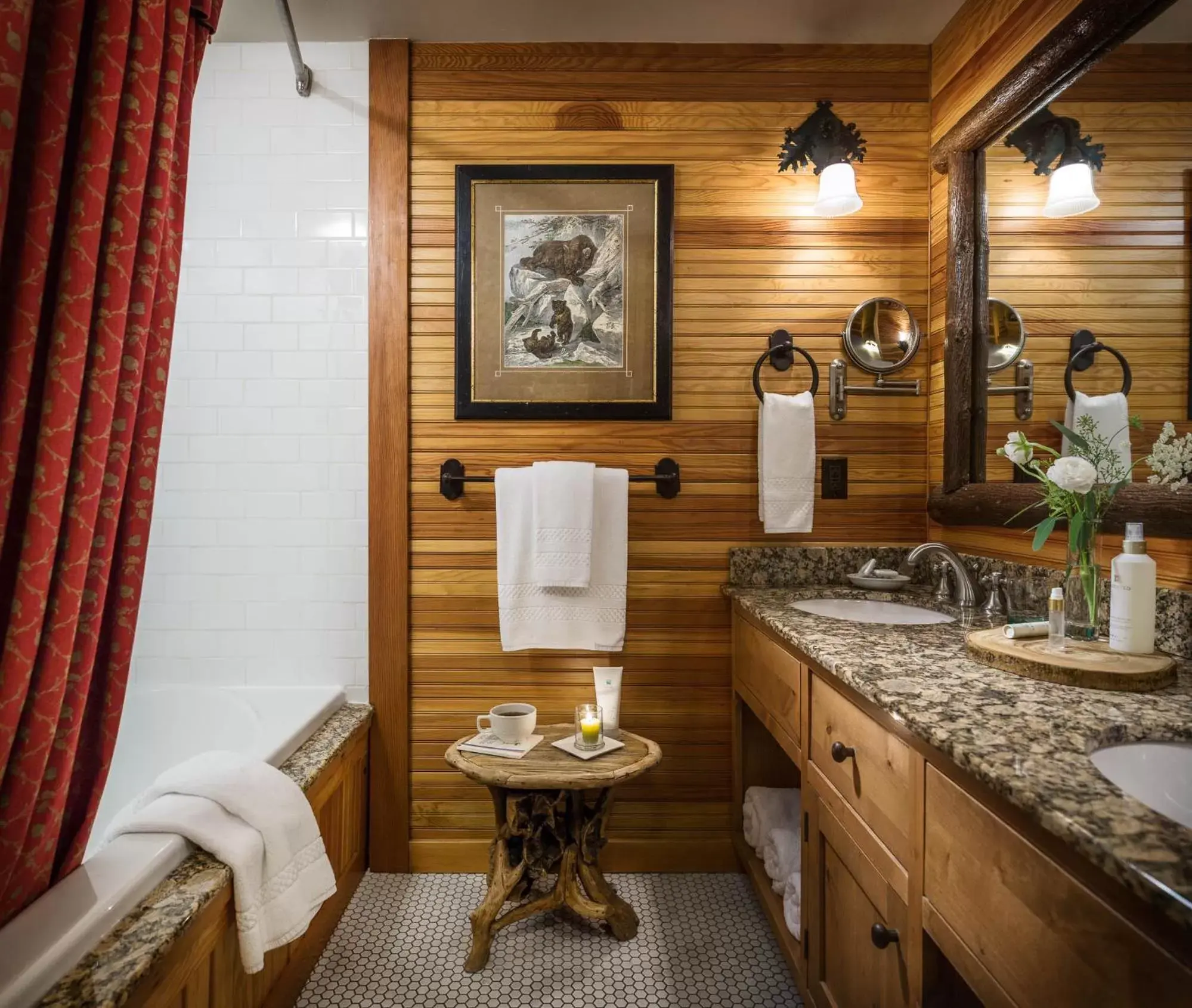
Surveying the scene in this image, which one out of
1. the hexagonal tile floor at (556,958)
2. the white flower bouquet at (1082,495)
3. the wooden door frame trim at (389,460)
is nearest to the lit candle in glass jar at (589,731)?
the hexagonal tile floor at (556,958)

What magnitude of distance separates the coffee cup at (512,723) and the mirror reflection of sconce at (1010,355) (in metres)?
1.42

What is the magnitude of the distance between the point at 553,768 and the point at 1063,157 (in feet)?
5.79

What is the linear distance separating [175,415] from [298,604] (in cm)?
68

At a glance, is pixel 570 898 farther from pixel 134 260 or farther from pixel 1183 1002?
pixel 134 260

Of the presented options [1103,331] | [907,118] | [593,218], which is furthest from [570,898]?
[907,118]

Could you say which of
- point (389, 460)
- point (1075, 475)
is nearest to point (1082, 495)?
point (1075, 475)

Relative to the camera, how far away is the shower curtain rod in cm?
176

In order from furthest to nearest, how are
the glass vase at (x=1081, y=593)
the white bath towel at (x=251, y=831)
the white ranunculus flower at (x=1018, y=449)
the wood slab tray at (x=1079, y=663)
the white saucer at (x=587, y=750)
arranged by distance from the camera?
the white saucer at (x=587, y=750), the white ranunculus flower at (x=1018, y=449), the glass vase at (x=1081, y=593), the white bath towel at (x=251, y=831), the wood slab tray at (x=1079, y=663)

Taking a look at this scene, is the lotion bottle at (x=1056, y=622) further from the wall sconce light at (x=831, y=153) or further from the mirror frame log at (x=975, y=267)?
the wall sconce light at (x=831, y=153)

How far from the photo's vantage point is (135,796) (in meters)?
1.85

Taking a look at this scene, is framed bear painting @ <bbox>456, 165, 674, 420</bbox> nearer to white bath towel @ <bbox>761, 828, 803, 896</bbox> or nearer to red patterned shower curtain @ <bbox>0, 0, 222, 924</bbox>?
red patterned shower curtain @ <bbox>0, 0, 222, 924</bbox>

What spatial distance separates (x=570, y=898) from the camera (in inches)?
65.7

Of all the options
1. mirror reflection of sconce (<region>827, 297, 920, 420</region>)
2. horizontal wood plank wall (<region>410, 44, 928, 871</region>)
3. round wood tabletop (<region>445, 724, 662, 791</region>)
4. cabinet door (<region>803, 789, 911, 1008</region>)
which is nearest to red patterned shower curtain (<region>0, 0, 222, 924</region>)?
round wood tabletop (<region>445, 724, 662, 791</region>)

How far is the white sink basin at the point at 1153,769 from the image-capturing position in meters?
0.77
